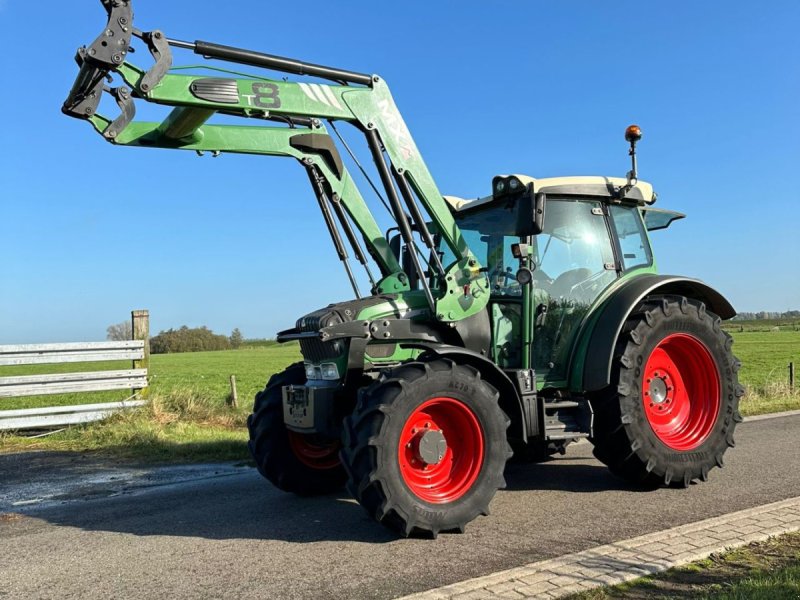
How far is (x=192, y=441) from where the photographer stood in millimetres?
8844

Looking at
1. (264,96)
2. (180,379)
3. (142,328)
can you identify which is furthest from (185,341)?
(264,96)

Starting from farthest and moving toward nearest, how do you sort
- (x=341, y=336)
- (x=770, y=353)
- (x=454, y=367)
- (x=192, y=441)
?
(x=770, y=353) → (x=192, y=441) → (x=341, y=336) → (x=454, y=367)

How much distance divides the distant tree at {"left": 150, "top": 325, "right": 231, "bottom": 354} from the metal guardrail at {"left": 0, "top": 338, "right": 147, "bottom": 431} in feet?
250

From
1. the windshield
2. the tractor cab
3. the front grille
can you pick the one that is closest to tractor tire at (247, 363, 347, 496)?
the front grille

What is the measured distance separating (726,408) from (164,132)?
17.5ft

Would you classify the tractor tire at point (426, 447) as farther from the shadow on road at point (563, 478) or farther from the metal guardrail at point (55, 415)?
the metal guardrail at point (55, 415)

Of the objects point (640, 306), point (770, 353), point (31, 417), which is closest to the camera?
Result: point (640, 306)

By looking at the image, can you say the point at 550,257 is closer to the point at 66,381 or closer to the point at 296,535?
the point at 296,535

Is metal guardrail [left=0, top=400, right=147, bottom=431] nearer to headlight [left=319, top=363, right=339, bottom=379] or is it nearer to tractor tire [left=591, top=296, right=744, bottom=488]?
headlight [left=319, top=363, right=339, bottom=379]

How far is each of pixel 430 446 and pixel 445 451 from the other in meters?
0.15

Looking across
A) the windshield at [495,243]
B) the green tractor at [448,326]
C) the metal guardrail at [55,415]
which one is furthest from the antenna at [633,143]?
the metal guardrail at [55,415]

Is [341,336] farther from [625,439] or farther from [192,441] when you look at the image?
[192,441]

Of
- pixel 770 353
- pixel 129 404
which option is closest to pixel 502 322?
pixel 129 404

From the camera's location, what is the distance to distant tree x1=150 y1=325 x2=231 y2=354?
84.3m
